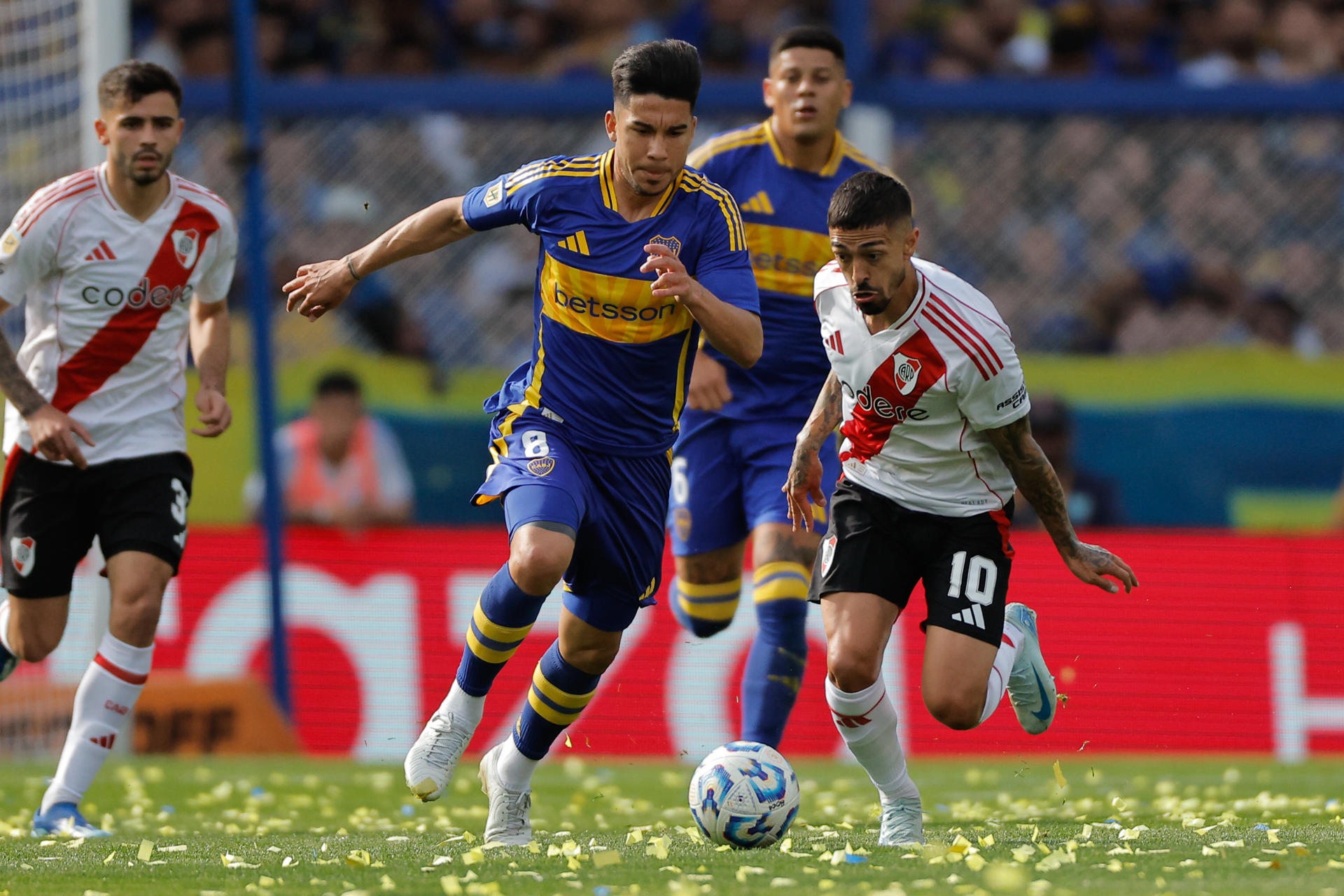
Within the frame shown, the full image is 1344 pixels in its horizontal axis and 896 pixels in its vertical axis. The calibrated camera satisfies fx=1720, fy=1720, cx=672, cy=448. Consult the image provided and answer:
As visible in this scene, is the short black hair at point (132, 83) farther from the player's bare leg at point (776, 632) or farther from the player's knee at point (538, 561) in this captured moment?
the player's bare leg at point (776, 632)

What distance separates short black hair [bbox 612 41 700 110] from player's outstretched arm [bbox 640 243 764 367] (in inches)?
19.2

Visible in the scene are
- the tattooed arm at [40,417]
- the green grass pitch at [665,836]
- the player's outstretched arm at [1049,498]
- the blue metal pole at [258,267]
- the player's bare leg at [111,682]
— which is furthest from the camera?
the blue metal pole at [258,267]

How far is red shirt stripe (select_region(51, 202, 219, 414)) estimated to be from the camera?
264 inches

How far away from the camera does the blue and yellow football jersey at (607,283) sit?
18.6ft

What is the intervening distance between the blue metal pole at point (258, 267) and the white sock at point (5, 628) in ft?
10.2

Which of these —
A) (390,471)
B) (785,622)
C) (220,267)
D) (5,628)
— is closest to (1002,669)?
(785,622)

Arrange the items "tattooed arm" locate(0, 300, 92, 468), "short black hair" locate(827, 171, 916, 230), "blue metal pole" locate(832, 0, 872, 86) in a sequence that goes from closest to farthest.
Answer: "short black hair" locate(827, 171, 916, 230) → "tattooed arm" locate(0, 300, 92, 468) → "blue metal pole" locate(832, 0, 872, 86)

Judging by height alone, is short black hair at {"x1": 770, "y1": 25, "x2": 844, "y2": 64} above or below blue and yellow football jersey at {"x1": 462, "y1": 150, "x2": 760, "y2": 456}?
above

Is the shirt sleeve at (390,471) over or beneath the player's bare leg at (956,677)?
over

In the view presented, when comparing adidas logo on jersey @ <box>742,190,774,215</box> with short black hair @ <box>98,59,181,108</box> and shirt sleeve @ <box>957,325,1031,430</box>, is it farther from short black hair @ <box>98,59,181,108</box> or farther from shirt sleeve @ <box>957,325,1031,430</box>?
short black hair @ <box>98,59,181,108</box>

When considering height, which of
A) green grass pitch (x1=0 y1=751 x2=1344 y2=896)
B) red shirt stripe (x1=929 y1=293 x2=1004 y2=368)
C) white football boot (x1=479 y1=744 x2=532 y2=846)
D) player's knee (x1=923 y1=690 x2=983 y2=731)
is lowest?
green grass pitch (x1=0 y1=751 x2=1344 y2=896)

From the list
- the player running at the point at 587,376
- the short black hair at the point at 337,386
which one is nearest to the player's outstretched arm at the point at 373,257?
the player running at the point at 587,376

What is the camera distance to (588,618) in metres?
5.84

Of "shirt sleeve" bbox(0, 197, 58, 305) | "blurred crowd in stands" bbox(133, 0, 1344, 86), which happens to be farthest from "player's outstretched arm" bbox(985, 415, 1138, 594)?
"blurred crowd in stands" bbox(133, 0, 1344, 86)
